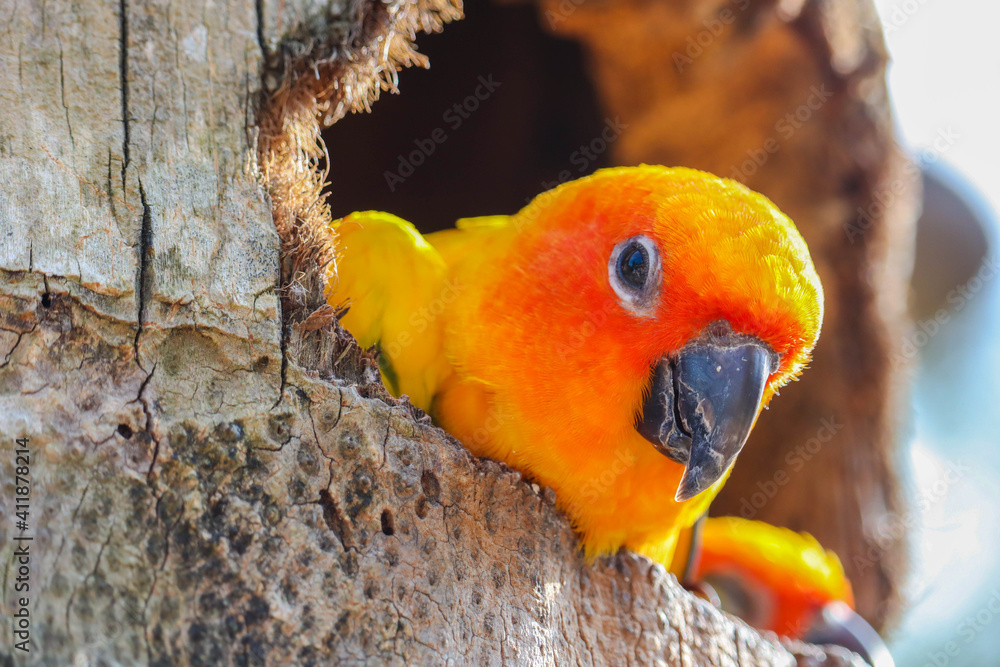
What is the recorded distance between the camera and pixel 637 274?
6.79 feet

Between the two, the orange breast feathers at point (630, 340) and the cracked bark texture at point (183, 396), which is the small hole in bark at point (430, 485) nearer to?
the cracked bark texture at point (183, 396)

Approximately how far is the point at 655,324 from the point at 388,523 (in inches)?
36.5

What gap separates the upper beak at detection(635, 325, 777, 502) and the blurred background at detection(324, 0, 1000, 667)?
215cm

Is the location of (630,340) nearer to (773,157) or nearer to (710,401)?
(710,401)

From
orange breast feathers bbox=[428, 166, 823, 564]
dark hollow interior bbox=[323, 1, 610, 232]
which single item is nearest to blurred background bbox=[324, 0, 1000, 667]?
dark hollow interior bbox=[323, 1, 610, 232]

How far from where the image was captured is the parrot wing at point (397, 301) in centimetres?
229

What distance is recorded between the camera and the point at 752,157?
12.9 ft

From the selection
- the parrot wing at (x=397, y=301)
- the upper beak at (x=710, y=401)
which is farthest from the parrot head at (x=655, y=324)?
the parrot wing at (x=397, y=301)

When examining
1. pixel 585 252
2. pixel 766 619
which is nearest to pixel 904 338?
pixel 766 619

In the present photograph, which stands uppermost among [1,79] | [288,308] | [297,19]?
[297,19]

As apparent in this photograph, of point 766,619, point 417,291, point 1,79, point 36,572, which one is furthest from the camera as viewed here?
point 766,619

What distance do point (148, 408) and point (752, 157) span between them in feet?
11.3

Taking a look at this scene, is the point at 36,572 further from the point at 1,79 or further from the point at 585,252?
the point at 585,252

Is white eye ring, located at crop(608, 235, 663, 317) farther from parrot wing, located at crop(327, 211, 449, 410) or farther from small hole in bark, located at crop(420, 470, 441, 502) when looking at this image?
small hole in bark, located at crop(420, 470, 441, 502)
